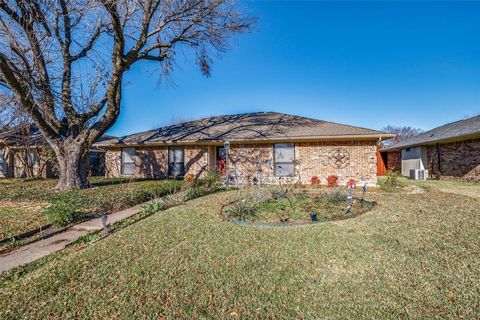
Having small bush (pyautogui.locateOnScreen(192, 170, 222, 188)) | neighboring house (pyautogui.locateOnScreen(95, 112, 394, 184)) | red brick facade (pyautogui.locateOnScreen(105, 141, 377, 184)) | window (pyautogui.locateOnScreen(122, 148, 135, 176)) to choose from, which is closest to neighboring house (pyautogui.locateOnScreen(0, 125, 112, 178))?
window (pyautogui.locateOnScreen(122, 148, 135, 176))

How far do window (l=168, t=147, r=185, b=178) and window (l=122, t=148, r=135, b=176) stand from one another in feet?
8.22

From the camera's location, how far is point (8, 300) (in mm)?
2750

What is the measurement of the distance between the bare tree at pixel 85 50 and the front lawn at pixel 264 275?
19.4 feet

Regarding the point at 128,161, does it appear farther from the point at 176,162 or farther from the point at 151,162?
the point at 176,162

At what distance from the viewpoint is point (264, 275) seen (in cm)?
317

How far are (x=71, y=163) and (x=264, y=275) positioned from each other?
9.46 m

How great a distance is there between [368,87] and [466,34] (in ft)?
18.1

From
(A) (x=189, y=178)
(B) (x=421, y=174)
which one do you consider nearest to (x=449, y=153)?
(B) (x=421, y=174)

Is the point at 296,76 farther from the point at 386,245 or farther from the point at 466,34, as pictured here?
the point at 386,245

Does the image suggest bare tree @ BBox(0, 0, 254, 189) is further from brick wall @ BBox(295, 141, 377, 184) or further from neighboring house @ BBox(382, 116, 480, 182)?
neighboring house @ BBox(382, 116, 480, 182)

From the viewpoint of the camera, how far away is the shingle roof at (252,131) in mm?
11273

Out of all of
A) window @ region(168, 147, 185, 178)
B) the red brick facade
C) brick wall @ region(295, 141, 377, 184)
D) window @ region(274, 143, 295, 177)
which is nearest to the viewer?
brick wall @ region(295, 141, 377, 184)

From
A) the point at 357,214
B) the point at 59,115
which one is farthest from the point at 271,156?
the point at 59,115

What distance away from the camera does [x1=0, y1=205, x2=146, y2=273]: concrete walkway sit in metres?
3.79
